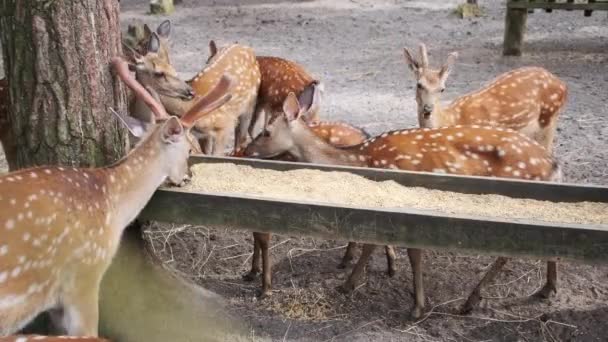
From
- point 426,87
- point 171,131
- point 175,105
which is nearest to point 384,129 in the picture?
point 426,87

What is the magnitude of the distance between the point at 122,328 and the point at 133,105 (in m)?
2.15

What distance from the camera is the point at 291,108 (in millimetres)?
4723

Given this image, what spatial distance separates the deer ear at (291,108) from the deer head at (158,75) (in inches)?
41.5

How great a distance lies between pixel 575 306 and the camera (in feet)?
14.0

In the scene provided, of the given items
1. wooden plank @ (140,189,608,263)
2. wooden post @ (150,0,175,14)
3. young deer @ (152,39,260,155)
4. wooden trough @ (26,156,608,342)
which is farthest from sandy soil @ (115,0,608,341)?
wooden plank @ (140,189,608,263)

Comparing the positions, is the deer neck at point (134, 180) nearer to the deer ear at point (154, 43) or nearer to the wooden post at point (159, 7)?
the deer ear at point (154, 43)

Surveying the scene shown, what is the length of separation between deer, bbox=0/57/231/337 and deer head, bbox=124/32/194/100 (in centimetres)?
202

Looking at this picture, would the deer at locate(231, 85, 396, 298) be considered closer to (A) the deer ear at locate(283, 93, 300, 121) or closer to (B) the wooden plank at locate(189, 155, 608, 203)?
(A) the deer ear at locate(283, 93, 300, 121)

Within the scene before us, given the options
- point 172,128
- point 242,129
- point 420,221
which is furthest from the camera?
point 242,129

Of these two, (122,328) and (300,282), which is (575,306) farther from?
(122,328)

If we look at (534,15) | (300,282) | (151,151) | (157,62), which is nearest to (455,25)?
(534,15)

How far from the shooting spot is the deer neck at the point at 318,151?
4.43 meters

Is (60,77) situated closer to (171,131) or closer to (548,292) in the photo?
(171,131)

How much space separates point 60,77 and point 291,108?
172 cm
